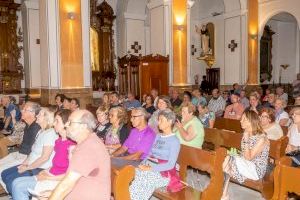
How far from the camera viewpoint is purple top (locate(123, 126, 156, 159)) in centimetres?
420

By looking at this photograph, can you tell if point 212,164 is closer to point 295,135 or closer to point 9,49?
point 295,135

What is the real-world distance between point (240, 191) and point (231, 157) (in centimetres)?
105

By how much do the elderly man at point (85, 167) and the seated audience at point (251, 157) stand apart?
69.5 inches

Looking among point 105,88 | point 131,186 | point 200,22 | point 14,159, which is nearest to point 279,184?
point 131,186

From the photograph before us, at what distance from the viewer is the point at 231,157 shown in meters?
3.88

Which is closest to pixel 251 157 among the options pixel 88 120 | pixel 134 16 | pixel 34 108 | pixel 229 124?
pixel 88 120

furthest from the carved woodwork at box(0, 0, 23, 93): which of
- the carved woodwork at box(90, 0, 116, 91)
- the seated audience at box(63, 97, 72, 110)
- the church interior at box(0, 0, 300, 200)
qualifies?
the seated audience at box(63, 97, 72, 110)

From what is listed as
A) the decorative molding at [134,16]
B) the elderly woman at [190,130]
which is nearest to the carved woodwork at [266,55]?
the decorative molding at [134,16]

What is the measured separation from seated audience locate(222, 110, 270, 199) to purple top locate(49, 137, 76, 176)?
5.84 feet

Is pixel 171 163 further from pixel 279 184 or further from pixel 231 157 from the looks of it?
pixel 279 184

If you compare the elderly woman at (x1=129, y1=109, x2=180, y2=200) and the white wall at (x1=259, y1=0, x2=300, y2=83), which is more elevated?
the white wall at (x1=259, y1=0, x2=300, y2=83)

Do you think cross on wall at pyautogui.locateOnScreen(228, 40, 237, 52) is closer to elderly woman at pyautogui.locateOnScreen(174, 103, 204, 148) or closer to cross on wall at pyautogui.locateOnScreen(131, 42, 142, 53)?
cross on wall at pyautogui.locateOnScreen(131, 42, 142, 53)

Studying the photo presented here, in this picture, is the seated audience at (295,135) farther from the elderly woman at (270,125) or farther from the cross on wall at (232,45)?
the cross on wall at (232,45)

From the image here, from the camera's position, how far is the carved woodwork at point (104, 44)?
45.9 ft
